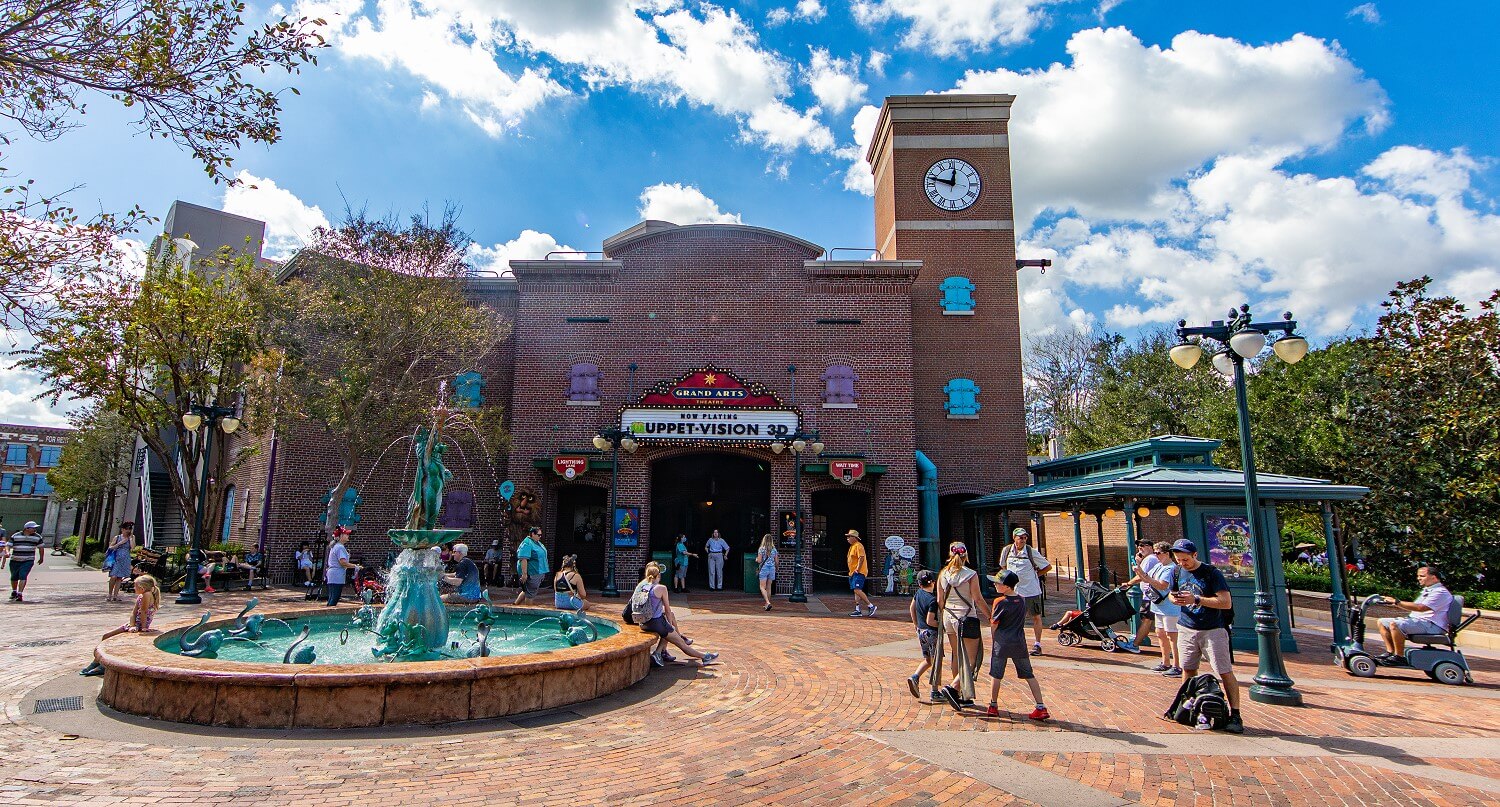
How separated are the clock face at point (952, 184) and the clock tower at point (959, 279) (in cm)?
3

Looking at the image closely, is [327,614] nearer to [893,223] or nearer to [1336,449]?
[893,223]

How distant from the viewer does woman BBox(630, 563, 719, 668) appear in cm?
897

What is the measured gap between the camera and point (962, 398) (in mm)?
22156

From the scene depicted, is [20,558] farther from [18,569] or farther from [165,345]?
[165,345]

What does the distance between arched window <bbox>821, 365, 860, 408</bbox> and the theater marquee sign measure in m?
1.19

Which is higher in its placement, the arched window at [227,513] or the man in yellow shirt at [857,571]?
the arched window at [227,513]

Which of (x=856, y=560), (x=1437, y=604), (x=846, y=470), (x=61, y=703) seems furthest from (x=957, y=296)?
(x=61, y=703)

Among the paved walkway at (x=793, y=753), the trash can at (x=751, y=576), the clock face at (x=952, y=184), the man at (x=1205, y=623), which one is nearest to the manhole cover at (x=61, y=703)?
the paved walkway at (x=793, y=753)

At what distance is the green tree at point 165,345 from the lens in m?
17.1

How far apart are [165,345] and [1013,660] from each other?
2065cm

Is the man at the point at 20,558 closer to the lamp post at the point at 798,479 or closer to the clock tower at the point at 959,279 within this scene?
the lamp post at the point at 798,479

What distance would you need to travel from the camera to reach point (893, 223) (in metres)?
23.7

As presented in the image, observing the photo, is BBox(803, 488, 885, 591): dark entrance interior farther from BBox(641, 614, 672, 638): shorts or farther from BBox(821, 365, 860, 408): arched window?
BBox(641, 614, 672, 638): shorts

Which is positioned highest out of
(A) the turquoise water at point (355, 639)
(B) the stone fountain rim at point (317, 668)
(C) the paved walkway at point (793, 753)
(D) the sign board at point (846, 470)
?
(D) the sign board at point (846, 470)
